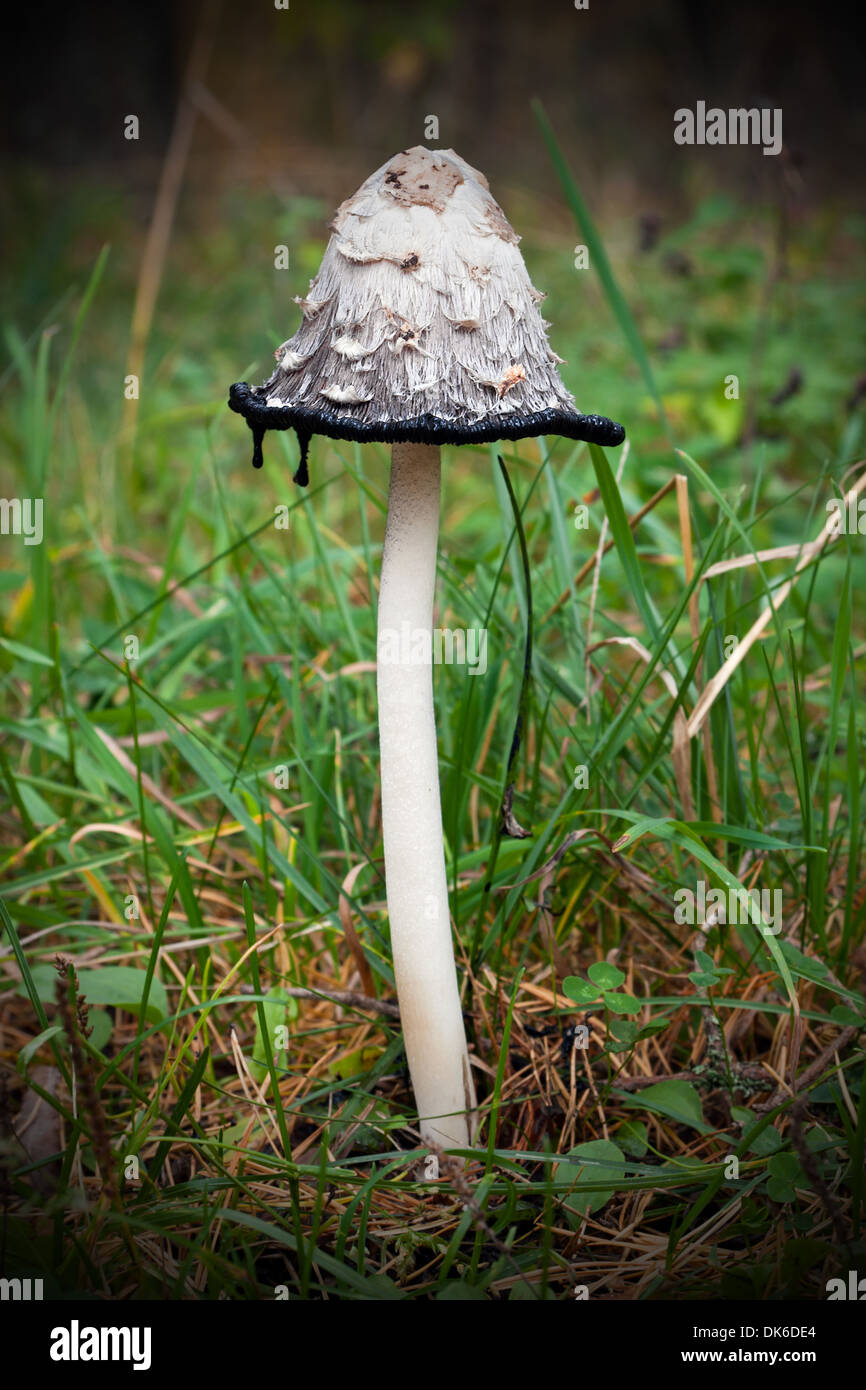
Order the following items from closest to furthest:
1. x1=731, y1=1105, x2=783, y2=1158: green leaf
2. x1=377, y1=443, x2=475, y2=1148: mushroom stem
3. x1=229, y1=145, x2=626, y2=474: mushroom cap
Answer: x1=229, y1=145, x2=626, y2=474: mushroom cap
x1=377, y1=443, x2=475, y2=1148: mushroom stem
x1=731, y1=1105, x2=783, y2=1158: green leaf

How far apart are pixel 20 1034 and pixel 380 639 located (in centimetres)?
140

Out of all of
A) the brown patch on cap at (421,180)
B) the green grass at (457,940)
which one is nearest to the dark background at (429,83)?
the green grass at (457,940)

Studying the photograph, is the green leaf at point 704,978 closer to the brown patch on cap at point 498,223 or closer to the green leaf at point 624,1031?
the green leaf at point 624,1031

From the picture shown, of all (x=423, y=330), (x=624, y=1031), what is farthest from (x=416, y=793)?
(x=423, y=330)

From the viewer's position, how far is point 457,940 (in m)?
2.45

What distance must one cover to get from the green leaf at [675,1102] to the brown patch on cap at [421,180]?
1691mm

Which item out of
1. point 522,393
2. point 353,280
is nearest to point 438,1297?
point 522,393

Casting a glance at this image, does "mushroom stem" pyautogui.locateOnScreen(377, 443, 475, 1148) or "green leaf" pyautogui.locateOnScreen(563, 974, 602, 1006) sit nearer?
"mushroom stem" pyautogui.locateOnScreen(377, 443, 475, 1148)

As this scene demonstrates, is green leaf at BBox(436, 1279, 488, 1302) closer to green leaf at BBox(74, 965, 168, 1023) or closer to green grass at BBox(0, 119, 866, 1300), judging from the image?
green grass at BBox(0, 119, 866, 1300)

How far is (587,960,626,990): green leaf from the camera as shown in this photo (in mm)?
2129

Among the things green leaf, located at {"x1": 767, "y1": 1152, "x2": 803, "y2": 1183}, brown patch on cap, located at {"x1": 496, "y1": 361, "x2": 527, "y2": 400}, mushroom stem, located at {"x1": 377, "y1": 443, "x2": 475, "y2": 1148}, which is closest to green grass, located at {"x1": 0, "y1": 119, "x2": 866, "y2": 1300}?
green leaf, located at {"x1": 767, "y1": 1152, "x2": 803, "y2": 1183}

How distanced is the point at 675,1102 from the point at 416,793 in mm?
829

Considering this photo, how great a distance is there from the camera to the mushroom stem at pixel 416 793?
74.9 inches

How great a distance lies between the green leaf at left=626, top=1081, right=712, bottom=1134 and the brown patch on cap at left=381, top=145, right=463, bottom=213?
169 centimetres
